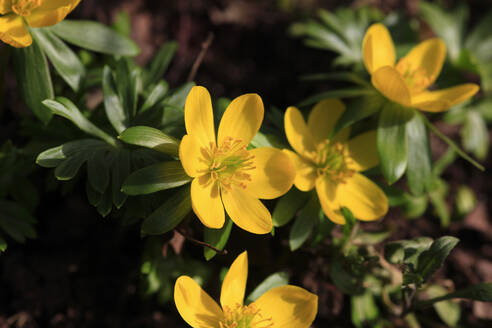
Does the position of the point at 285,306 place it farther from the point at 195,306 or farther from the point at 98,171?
the point at 98,171

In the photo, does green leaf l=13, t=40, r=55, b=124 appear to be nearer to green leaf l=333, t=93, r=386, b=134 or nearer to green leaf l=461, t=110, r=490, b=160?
green leaf l=333, t=93, r=386, b=134

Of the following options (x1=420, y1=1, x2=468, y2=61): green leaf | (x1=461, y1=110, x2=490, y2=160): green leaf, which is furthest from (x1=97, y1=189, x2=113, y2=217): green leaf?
(x1=420, y1=1, x2=468, y2=61): green leaf

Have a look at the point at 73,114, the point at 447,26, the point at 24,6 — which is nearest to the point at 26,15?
the point at 24,6

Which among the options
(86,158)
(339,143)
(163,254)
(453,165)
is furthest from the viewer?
(453,165)

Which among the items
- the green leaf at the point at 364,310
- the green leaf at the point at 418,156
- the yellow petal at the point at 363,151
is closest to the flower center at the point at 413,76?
the green leaf at the point at 418,156

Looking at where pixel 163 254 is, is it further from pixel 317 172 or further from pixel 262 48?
pixel 262 48

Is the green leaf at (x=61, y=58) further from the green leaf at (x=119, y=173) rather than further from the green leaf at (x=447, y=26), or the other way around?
the green leaf at (x=447, y=26)

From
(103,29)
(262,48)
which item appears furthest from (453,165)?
(103,29)
